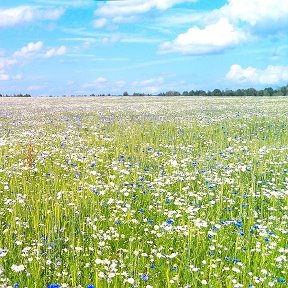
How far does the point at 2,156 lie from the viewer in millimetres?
11680

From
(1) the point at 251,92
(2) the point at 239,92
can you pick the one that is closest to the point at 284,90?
(1) the point at 251,92

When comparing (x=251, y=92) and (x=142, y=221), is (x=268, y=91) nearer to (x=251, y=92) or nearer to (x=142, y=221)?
(x=251, y=92)

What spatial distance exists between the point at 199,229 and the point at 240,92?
85.9 meters

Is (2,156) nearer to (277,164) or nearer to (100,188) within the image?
(100,188)

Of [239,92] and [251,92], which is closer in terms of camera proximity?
[251,92]

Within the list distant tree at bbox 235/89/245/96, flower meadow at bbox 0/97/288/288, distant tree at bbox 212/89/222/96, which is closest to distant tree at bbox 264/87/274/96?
distant tree at bbox 235/89/245/96

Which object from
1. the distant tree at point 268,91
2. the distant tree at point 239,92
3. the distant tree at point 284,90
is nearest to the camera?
the distant tree at point 284,90

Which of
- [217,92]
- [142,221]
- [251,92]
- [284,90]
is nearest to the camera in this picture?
[142,221]

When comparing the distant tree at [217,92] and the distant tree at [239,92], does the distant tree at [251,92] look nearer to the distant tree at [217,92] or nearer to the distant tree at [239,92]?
the distant tree at [239,92]

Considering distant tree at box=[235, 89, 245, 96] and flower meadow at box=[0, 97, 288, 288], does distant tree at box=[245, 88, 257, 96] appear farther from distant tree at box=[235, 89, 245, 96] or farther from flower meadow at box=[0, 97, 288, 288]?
flower meadow at box=[0, 97, 288, 288]

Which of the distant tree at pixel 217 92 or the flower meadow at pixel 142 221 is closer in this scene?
the flower meadow at pixel 142 221

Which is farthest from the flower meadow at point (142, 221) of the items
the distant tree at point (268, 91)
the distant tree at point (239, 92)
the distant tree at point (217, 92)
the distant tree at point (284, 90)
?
the distant tree at point (217, 92)

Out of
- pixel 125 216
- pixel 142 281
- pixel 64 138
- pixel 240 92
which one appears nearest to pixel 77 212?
pixel 125 216

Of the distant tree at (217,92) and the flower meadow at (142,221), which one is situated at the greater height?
the distant tree at (217,92)
